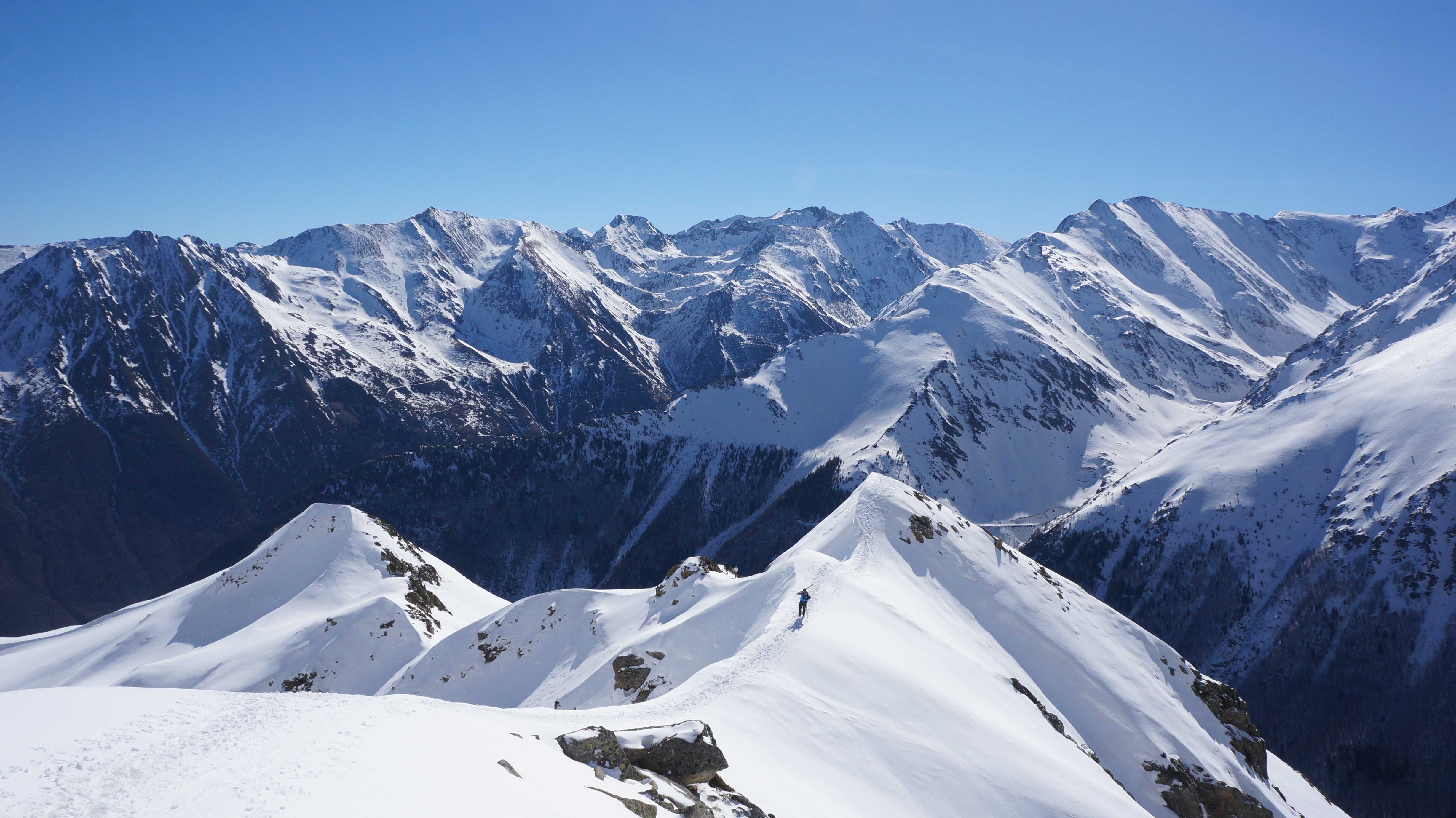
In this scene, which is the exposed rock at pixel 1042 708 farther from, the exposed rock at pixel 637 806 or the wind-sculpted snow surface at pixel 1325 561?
the wind-sculpted snow surface at pixel 1325 561

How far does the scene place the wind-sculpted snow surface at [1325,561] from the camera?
113 m

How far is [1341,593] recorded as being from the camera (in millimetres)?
129125

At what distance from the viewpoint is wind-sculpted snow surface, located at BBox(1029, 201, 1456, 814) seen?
113 m

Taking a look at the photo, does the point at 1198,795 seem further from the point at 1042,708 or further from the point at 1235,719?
the point at 1235,719

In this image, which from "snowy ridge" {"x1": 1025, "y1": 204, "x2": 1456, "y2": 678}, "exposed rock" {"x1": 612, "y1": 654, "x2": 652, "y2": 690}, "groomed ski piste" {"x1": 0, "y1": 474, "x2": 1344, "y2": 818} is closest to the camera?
"groomed ski piste" {"x1": 0, "y1": 474, "x2": 1344, "y2": 818}

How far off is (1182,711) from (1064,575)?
116066 millimetres

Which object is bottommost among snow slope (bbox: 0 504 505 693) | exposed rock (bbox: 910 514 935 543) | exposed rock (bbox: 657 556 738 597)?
snow slope (bbox: 0 504 505 693)

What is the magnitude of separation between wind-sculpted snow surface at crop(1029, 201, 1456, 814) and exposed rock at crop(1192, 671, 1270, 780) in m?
68.2

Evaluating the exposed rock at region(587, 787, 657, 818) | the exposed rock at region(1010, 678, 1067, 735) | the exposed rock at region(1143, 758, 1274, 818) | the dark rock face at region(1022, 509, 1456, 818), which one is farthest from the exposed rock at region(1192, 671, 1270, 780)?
the exposed rock at region(587, 787, 657, 818)

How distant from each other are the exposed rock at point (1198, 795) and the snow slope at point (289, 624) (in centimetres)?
6741

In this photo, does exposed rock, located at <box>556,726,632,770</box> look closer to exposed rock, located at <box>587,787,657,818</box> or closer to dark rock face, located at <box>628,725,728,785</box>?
dark rock face, located at <box>628,725,728,785</box>

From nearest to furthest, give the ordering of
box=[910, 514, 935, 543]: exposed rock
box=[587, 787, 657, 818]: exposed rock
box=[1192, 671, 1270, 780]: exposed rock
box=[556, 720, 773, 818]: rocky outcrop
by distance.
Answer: box=[587, 787, 657, 818]: exposed rock < box=[556, 720, 773, 818]: rocky outcrop < box=[1192, 671, 1270, 780]: exposed rock < box=[910, 514, 935, 543]: exposed rock

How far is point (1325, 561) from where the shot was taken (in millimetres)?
135375

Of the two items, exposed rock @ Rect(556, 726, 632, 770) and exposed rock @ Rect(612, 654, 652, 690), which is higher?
exposed rock @ Rect(556, 726, 632, 770)
